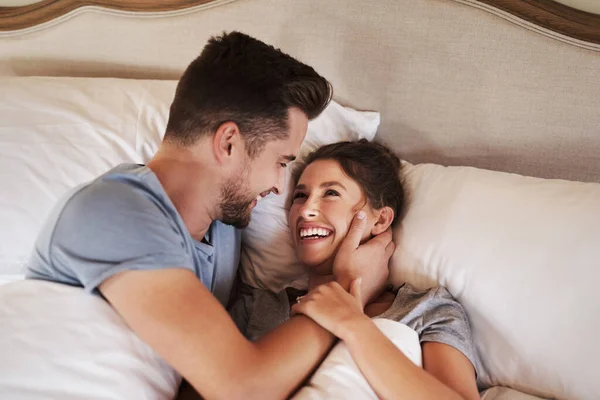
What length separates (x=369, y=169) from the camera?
4.73ft

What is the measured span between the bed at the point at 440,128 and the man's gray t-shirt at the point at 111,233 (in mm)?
Result: 264

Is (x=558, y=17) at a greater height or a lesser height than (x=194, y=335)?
greater

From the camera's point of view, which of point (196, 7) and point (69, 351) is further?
point (196, 7)

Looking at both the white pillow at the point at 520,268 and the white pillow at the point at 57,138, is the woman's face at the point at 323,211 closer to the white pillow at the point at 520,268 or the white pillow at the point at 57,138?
the white pillow at the point at 520,268

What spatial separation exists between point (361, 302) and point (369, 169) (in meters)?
0.39

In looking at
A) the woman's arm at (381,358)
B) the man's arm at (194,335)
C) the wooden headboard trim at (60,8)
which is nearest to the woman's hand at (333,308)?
the woman's arm at (381,358)

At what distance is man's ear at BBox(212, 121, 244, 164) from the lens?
3.74ft

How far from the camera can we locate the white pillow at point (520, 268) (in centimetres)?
116

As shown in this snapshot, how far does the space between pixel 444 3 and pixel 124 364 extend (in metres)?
1.21

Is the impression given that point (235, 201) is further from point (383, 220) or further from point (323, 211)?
point (383, 220)

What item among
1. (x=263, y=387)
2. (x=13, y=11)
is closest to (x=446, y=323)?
(x=263, y=387)

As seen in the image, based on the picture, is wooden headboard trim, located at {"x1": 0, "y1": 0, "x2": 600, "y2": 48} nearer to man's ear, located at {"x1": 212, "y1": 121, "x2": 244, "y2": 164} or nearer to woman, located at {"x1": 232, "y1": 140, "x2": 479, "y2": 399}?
woman, located at {"x1": 232, "y1": 140, "x2": 479, "y2": 399}

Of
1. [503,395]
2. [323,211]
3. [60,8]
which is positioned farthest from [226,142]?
[60,8]

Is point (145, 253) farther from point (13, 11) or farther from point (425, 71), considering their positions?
point (13, 11)
